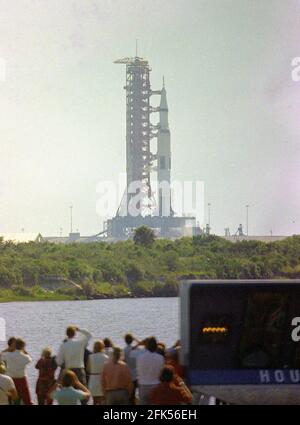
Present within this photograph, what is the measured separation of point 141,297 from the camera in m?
174

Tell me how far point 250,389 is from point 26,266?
150031 millimetres

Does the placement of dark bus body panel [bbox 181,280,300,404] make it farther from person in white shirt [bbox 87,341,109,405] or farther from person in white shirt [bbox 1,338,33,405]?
person in white shirt [bbox 1,338,33,405]

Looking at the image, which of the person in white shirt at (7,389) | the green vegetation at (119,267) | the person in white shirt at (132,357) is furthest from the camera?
the green vegetation at (119,267)

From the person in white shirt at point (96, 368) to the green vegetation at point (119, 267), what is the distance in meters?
141

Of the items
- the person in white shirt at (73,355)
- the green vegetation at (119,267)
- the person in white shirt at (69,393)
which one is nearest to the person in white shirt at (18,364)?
the person in white shirt at (73,355)

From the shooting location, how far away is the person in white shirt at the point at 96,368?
24047 millimetres

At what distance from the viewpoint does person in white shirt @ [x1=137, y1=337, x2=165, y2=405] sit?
73.0ft

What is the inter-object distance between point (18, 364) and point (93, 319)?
120m

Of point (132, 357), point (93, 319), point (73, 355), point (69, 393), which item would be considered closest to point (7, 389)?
point (73, 355)

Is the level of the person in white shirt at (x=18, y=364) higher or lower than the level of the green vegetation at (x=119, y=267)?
lower

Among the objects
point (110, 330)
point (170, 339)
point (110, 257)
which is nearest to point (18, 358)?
point (170, 339)

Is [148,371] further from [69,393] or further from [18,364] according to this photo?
[18,364]

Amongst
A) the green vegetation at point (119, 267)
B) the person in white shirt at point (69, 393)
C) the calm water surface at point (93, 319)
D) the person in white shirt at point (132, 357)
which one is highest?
the green vegetation at point (119, 267)

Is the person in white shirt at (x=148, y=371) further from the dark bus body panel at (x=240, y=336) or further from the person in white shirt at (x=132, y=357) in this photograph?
the person in white shirt at (x=132, y=357)
